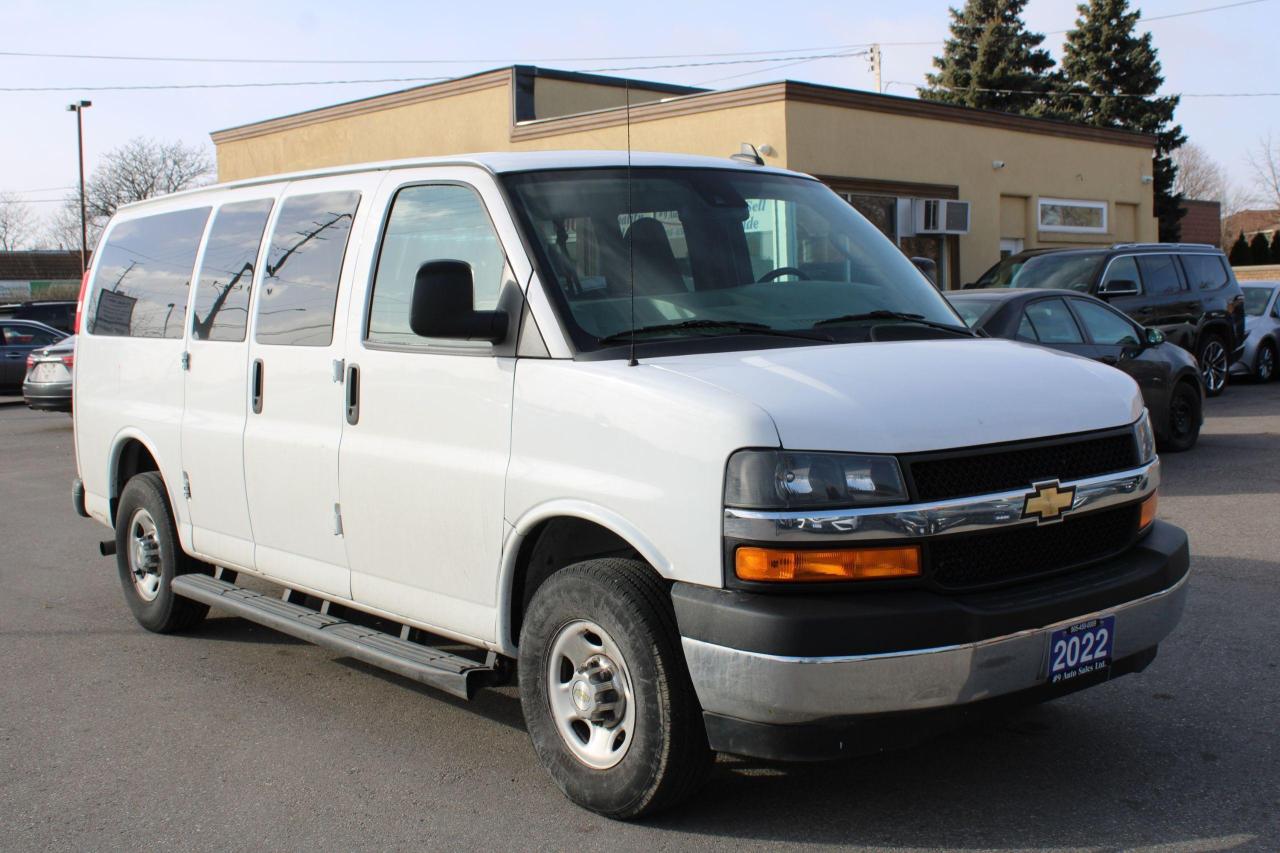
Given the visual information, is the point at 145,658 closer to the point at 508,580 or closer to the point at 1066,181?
the point at 508,580

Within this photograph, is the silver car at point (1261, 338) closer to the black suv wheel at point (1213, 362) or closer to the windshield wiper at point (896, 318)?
the black suv wheel at point (1213, 362)

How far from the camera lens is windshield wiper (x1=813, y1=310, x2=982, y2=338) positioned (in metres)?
4.69

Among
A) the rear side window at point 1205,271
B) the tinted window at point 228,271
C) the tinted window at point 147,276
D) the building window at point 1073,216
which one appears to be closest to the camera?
the tinted window at point 228,271

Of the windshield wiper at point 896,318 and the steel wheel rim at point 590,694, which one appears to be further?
the windshield wiper at point 896,318

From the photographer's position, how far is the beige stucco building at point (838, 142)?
22.8m

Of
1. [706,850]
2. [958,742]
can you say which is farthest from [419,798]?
[958,742]

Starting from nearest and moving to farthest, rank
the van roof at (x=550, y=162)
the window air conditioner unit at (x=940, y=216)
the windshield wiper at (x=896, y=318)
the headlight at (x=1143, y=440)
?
the headlight at (x=1143, y=440) < the windshield wiper at (x=896, y=318) < the van roof at (x=550, y=162) < the window air conditioner unit at (x=940, y=216)

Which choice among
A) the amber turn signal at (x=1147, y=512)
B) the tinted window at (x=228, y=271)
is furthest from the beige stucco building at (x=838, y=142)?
the amber turn signal at (x=1147, y=512)

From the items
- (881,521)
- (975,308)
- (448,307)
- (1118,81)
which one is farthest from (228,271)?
(1118,81)

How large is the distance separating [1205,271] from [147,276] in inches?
581

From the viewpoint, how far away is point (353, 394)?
507cm

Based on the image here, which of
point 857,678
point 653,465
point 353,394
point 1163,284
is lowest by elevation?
point 857,678

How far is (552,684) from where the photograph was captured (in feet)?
13.9

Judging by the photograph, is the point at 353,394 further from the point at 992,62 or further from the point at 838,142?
the point at 992,62
